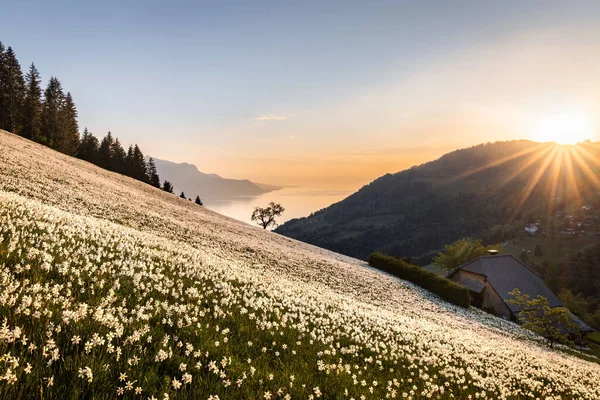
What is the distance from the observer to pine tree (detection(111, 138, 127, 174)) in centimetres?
11221

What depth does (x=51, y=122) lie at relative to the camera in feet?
321

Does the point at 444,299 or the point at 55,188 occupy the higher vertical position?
the point at 55,188

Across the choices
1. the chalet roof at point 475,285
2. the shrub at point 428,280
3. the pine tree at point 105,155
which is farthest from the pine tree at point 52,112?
the chalet roof at point 475,285

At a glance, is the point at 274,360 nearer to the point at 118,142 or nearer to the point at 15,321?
the point at 15,321

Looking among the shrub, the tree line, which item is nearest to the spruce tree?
the tree line

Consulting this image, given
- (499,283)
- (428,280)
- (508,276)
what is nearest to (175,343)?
(428,280)

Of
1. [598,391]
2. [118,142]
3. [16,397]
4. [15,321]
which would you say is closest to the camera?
[16,397]

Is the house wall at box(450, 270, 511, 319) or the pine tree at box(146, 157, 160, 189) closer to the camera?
the house wall at box(450, 270, 511, 319)

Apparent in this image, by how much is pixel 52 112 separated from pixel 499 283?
131 metres

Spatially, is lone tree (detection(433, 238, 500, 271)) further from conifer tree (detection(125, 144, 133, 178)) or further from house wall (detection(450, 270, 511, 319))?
conifer tree (detection(125, 144, 133, 178))

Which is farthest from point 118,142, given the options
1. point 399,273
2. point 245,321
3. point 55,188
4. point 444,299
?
point 245,321

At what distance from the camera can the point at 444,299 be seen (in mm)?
47156

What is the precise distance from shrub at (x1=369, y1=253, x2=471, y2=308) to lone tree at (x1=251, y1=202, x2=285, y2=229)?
64202 mm

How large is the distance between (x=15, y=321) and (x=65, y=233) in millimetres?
6662
